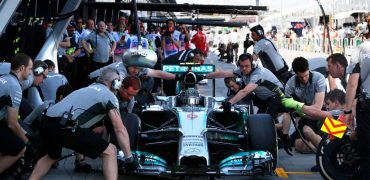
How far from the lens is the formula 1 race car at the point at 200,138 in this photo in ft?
25.0

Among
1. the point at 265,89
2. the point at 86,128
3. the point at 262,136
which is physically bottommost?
the point at 262,136

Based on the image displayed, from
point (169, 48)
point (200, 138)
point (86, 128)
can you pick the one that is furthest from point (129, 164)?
point (169, 48)

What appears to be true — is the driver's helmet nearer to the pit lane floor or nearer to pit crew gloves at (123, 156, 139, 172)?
the pit lane floor

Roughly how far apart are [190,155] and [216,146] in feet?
2.87

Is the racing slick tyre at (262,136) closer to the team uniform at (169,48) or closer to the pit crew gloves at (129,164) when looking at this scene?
the pit crew gloves at (129,164)

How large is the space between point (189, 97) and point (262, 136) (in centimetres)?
110

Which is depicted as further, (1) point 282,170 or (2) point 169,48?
(2) point 169,48

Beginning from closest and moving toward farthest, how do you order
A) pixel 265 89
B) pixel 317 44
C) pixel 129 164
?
pixel 129 164, pixel 265 89, pixel 317 44

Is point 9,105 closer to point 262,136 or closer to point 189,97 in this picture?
point 189,97

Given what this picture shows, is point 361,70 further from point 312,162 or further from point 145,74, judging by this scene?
point 145,74

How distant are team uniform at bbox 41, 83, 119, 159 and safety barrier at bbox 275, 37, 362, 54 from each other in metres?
25.5

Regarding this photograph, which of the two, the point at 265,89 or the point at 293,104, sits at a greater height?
the point at 293,104

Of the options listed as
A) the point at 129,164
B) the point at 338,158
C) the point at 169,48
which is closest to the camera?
the point at 129,164

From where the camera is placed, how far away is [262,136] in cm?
807
